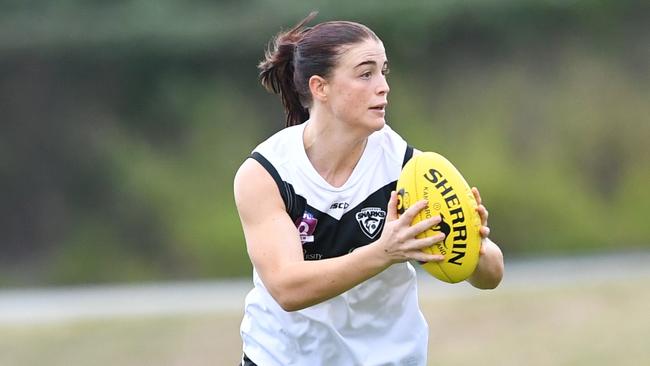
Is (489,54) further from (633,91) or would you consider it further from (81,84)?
(81,84)

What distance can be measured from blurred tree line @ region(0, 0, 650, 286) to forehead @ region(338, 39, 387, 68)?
44.2 ft

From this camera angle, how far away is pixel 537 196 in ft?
58.6

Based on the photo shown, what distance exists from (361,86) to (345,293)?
69cm

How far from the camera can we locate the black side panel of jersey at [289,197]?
13.7 feet

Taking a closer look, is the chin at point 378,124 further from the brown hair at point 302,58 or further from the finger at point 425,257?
the finger at point 425,257

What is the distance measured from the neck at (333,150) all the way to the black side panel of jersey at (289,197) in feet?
0.42

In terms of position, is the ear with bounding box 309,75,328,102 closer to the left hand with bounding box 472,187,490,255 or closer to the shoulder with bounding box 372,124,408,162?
the shoulder with bounding box 372,124,408,162

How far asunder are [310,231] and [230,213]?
14.1m

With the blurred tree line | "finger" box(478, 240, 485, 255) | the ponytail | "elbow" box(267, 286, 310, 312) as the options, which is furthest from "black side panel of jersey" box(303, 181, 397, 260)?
the blurred tree line

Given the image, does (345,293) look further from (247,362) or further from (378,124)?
(378,124)

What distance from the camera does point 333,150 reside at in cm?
426

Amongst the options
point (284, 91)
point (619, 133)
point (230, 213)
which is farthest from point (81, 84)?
point (284, 91)

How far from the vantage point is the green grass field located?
955 centimetres

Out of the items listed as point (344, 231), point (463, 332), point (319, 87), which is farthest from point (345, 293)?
point (463, 332)
